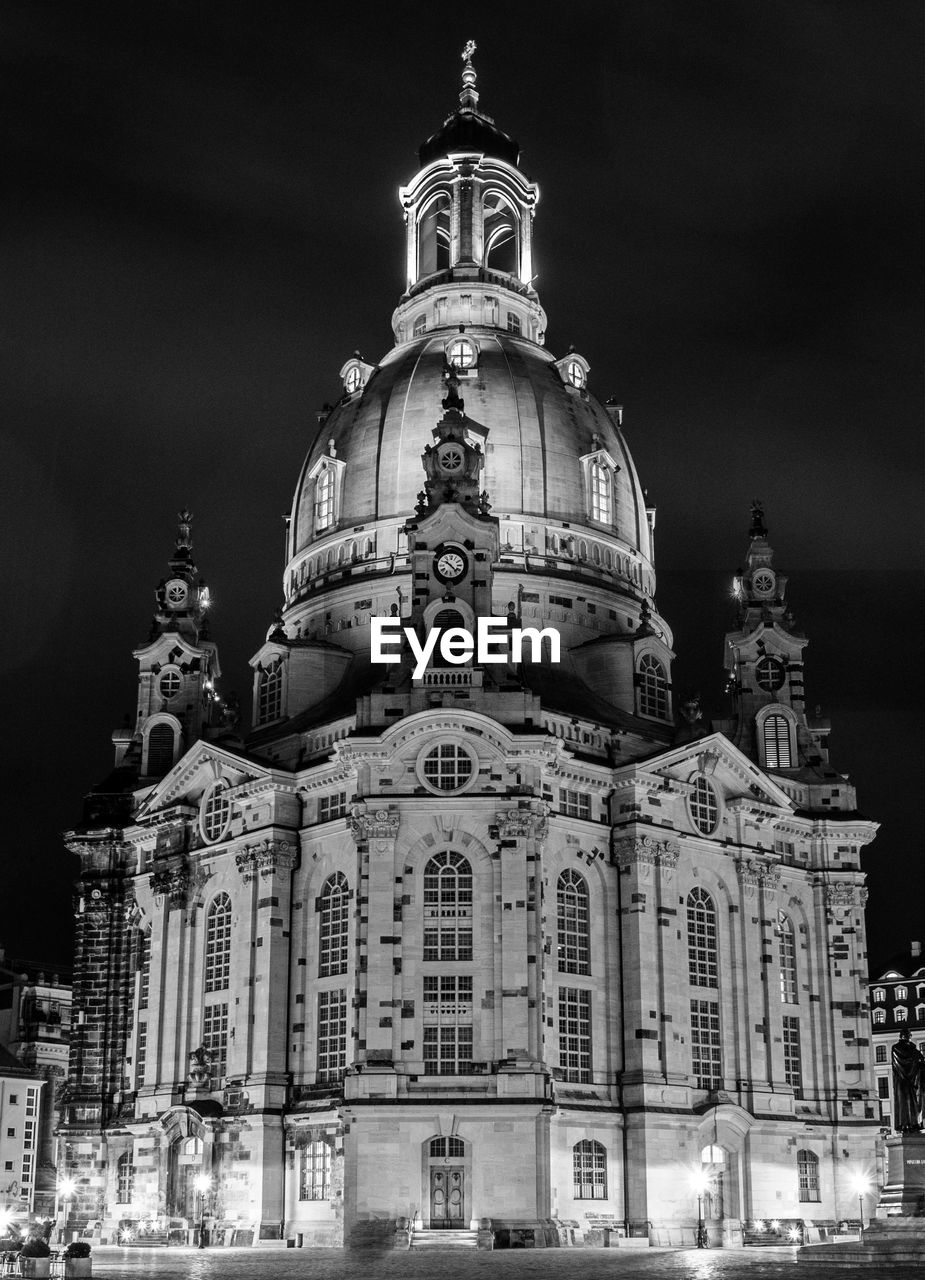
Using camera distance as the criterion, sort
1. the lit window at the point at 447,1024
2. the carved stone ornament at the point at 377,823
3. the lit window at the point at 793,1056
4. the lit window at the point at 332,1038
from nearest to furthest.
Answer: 1. the lit window at the point at 447,1024
2. the carved stone ornament at the point at 377,823
3. the lit window at the point at 332,1038
4. the lit window at the point at 793,1056

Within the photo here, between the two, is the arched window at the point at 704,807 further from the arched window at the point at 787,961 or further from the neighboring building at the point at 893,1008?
the neighboring building at the point at 893,1008

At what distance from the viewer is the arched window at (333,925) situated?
286 feet

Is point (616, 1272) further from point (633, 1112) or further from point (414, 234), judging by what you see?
point (414, 234)

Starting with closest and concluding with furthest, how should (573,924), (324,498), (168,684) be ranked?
1. (573,924)
2. (324,498)
3. (168,684)

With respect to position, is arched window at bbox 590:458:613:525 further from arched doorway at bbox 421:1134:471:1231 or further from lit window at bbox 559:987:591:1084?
arched doorway at bbox 421:1134:471:1231

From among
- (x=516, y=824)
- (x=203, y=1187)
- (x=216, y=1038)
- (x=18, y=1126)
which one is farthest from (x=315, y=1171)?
(x=18, y=1126)

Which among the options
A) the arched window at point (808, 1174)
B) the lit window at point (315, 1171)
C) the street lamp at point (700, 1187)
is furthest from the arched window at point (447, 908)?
the arched window at point (808, 1174)

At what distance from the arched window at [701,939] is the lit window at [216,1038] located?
2441cm

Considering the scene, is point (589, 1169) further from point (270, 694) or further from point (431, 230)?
point (431, 230)

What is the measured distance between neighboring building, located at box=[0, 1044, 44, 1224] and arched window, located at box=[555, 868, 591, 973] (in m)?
57.2

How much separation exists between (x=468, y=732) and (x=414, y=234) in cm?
4950

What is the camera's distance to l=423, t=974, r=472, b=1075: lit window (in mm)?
81312

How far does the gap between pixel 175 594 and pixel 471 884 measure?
35.7 meters

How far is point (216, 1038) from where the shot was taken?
91875 mm
